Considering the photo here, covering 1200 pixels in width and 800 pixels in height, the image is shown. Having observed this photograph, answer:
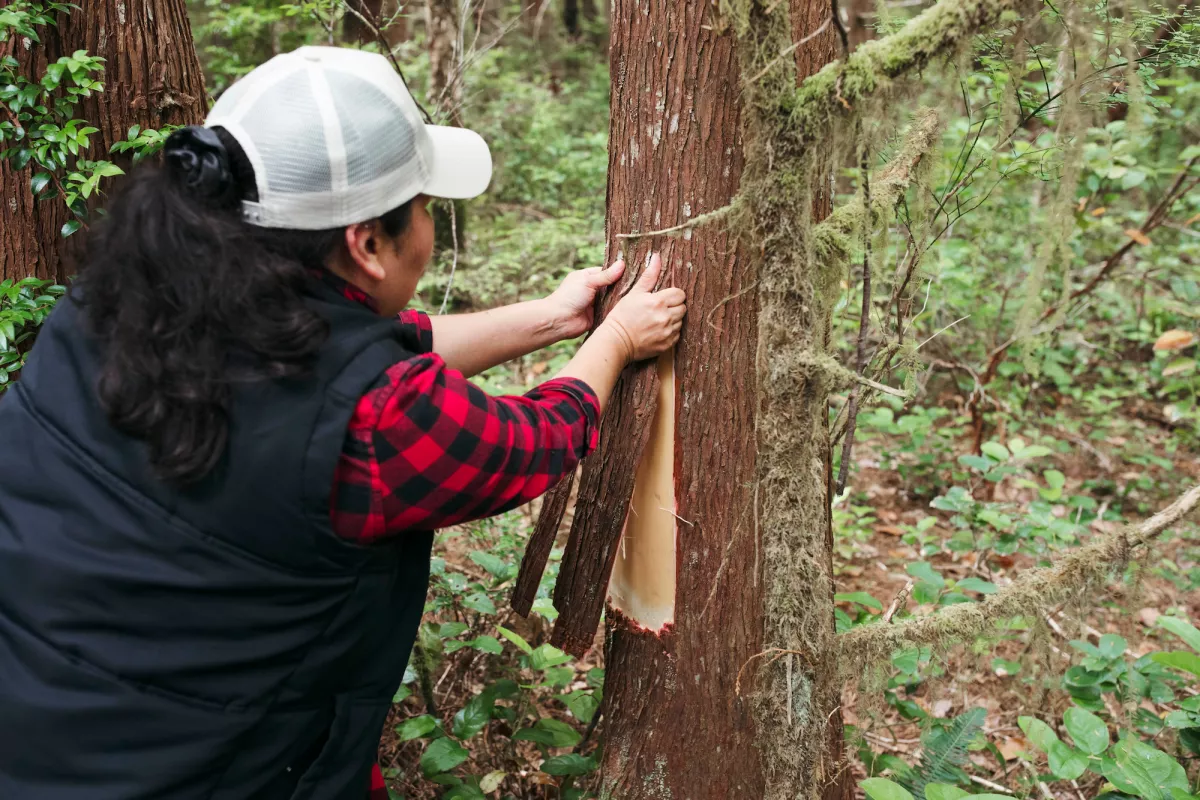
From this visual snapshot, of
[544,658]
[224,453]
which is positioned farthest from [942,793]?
[224,453]

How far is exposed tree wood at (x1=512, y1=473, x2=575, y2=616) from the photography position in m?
2.27

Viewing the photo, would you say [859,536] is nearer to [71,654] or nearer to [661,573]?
[661,573]

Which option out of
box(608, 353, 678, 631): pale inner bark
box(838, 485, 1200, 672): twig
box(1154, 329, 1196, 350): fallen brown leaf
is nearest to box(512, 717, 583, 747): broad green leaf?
box(608, 353, 678, 631): pale inner bark

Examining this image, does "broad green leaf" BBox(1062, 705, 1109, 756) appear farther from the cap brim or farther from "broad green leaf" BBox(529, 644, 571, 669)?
the cap brim

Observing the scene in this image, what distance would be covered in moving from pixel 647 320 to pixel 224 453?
3.30 ft

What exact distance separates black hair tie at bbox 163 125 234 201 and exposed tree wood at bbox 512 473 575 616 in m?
1.17

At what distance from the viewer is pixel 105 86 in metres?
2.70

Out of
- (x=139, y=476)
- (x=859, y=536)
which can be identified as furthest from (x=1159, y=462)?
(x=139, y=476)

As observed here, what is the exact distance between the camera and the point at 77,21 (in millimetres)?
2656

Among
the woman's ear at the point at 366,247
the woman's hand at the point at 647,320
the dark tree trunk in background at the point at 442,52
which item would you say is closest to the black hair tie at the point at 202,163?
the woman's ear at the point at 366,247

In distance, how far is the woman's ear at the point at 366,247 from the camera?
4.92ft

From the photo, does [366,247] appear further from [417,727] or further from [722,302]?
[417,727]

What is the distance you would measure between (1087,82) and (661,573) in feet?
5.26

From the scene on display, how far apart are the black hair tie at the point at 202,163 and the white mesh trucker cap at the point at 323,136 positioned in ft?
0.14
